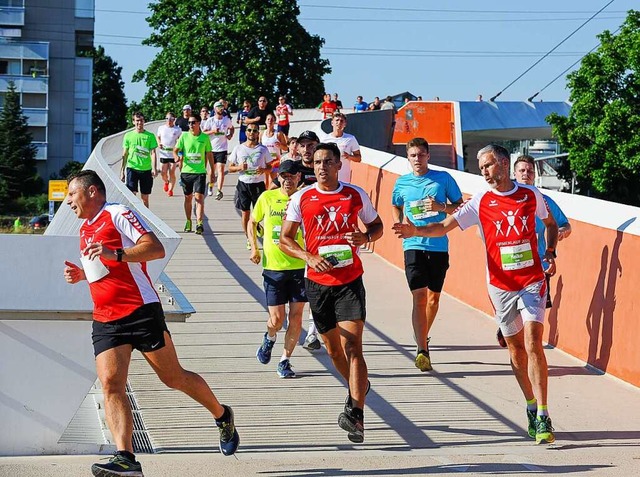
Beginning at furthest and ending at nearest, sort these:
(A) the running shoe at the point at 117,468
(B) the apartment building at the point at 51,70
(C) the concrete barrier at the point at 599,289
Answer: (B) the apartment building at the point at 51,70
(C) the concrete barrier at the point at 599,289
(A) the running shoe at the point at 117,468

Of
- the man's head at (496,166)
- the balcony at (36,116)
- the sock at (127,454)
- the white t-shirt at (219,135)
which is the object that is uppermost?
the balcony at (36,116)

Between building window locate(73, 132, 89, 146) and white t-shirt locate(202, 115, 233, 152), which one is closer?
white t-shirt locate(202, 115, 233, 152)

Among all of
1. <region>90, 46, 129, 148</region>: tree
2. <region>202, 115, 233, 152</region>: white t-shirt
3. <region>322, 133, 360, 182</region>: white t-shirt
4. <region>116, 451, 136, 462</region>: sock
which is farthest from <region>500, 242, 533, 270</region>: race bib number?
<region>90, 46, 129, 148</region>: tree

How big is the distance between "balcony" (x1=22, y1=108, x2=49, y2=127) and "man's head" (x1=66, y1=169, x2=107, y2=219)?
106540 mm

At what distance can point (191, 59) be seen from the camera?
222 feet

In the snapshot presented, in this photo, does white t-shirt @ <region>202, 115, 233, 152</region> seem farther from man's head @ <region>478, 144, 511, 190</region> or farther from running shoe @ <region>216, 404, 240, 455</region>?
running shoe @ <region>216, 404, 240, 455</region>

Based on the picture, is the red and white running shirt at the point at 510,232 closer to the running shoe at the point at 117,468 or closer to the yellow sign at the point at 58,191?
the running shoe at the point at 117,468

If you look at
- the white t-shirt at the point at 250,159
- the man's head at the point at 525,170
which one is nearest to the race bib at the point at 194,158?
the white t-shirt at the point at 250,159

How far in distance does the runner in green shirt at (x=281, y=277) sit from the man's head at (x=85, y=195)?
3.30 metres

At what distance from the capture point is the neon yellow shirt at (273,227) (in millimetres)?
10578

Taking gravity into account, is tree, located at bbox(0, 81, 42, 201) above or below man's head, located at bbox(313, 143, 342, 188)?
above

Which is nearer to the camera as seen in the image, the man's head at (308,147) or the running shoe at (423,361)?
the running shoe at (423,361)

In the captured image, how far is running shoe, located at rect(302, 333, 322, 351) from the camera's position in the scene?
11617 millimetres

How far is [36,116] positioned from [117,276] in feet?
355
